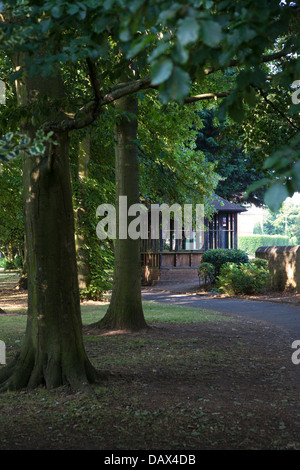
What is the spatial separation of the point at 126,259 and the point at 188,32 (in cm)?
766

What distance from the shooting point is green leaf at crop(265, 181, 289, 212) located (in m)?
2.16

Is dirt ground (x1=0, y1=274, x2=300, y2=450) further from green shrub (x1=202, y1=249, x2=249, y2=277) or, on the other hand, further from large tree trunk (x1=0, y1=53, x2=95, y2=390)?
green shrub (x1=202, y1=249, x2=249, y2=277)

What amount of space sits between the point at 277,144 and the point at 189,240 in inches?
951

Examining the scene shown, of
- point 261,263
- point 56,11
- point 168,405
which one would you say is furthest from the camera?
point 261,263

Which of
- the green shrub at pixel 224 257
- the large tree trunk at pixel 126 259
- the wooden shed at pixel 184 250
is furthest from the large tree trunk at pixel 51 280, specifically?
the wooden shed at pixel 184 250

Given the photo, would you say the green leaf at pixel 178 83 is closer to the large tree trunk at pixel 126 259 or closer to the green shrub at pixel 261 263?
the large tree trunk at pixel 126 259

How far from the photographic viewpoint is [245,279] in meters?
17.2

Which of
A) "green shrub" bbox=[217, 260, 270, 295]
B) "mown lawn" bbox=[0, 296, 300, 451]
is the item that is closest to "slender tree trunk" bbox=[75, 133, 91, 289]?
"green shrub" bbox=[217, 260, 270, 295]

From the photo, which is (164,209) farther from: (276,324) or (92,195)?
(276,324)

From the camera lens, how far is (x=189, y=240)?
1228 inches

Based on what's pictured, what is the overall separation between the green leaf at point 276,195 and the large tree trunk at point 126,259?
7.33 m

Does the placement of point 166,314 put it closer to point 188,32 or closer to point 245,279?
point 245,279

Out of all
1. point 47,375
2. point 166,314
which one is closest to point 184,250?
point 166,314

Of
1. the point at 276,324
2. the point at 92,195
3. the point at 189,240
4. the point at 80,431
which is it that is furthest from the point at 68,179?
the point at 189,240
